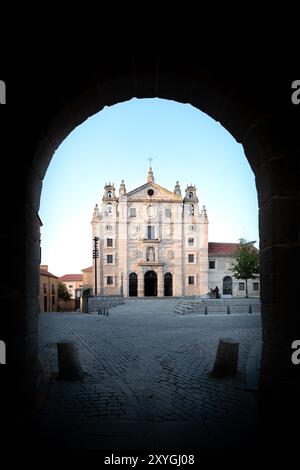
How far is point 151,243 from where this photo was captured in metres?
49.0

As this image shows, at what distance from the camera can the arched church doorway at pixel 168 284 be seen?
48.9 meters

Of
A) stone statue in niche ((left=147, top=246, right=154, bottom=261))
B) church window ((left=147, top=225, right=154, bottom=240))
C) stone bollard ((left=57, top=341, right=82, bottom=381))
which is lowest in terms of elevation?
stone bollard ((left=57, top=341, right=82, bottom=381))

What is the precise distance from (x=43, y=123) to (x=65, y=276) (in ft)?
282

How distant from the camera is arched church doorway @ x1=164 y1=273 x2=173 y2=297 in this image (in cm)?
4894

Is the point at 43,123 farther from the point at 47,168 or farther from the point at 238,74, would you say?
the point at 238,74

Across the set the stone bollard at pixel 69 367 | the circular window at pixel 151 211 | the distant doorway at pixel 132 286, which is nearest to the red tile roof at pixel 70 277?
the distant doorway at pixel 132 286

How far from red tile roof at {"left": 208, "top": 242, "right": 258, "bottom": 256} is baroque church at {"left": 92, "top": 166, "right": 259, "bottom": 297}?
3002 mm

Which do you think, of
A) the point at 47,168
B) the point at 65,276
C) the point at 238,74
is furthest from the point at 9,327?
the point at 65,276

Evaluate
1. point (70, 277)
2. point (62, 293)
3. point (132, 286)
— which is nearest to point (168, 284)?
point (132, 286)

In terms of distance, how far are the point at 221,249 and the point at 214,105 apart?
5032 centimetres

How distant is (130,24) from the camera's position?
3885 millimetres

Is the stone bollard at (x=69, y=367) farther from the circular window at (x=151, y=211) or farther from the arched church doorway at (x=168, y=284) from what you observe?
the circular window at (x=151, y=211)

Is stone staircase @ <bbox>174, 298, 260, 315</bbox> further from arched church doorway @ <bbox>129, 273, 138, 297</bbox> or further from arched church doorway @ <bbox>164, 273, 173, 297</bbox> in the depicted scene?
arched church doorway @ <bbox>129, 273, 138, 297</bbox>

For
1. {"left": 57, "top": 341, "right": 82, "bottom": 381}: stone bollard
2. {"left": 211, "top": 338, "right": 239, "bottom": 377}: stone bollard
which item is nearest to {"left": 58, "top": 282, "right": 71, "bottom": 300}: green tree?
{"left": 57, "top": 341, "right": 82, "bottom": 381}: stone bollard
